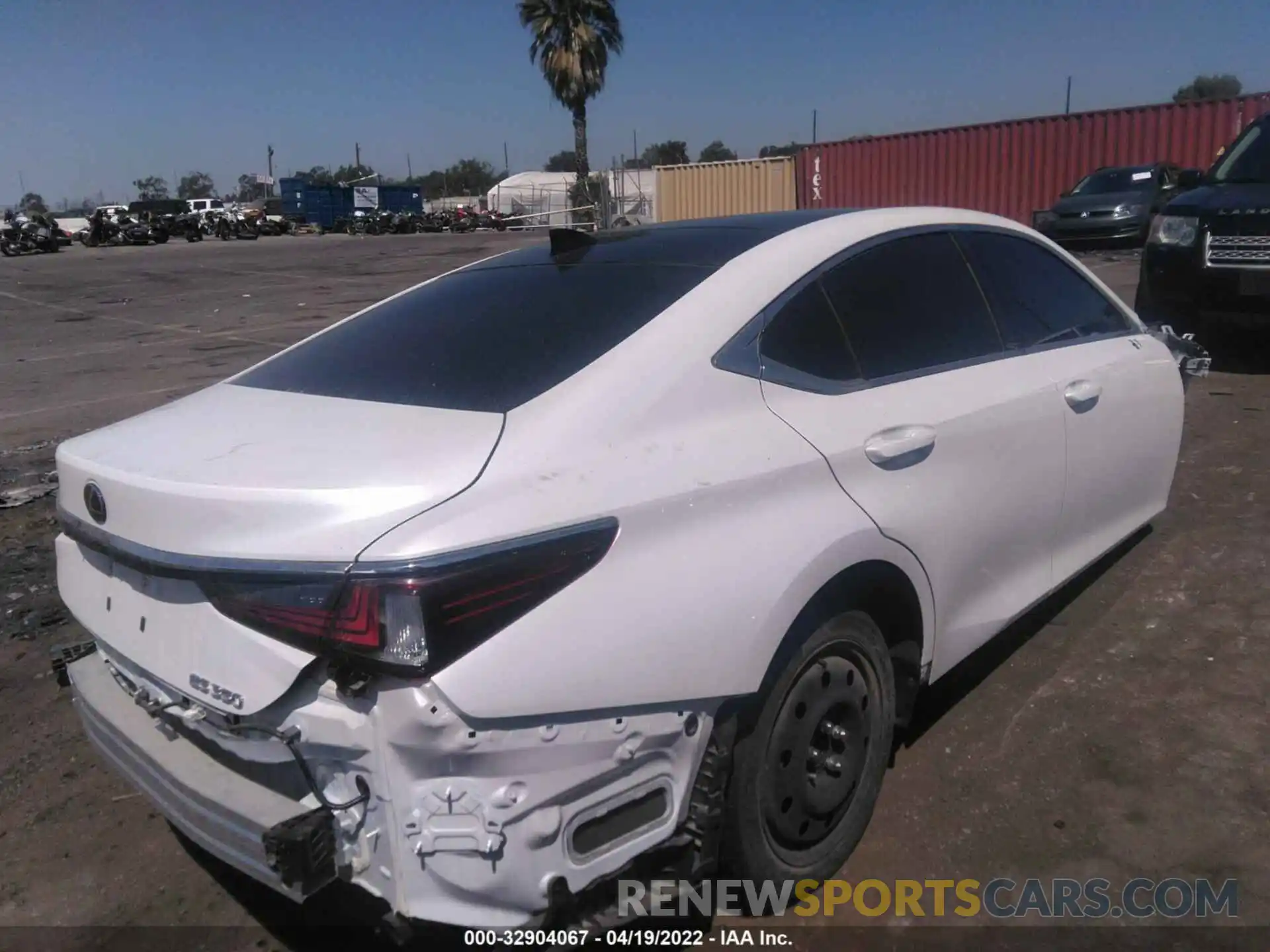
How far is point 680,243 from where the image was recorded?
3053 mm

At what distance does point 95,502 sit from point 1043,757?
273 centimetres

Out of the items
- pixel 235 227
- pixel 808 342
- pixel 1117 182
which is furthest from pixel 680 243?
pixel 235 227

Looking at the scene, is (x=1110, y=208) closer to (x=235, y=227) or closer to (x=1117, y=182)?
(x=1117, y=182)

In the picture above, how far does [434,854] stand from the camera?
1870 mm

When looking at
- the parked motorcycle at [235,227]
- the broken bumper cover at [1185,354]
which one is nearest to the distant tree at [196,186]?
the parked motorcycle at [235,227]

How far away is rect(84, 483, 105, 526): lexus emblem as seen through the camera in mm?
2295

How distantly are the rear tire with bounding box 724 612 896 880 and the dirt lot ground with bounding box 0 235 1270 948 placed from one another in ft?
0.65

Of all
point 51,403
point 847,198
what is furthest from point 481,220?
point 51,403

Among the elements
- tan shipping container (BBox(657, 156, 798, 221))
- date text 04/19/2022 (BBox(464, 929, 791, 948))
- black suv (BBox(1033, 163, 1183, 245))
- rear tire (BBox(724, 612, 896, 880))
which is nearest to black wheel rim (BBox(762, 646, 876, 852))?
rear tire (BBox(724, 612, 896, 880))

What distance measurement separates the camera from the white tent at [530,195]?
58969 millimetres

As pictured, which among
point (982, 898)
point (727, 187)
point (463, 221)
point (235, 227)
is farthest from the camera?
point (463, 221)

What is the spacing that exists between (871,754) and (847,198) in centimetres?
2746

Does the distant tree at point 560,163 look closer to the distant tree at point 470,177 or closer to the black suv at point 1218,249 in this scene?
the distant tree at point 470,177

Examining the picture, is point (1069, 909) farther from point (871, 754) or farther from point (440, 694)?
point (440, 694)
